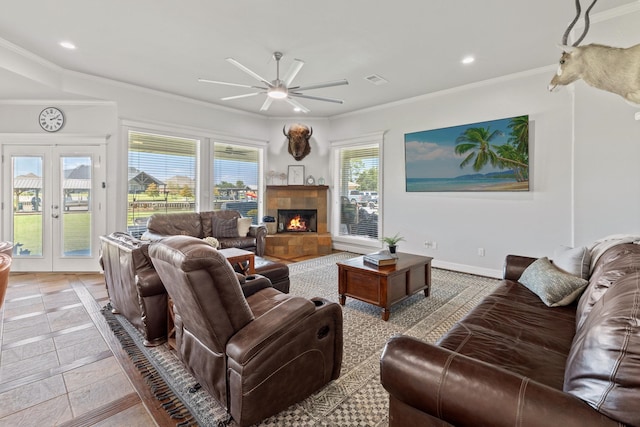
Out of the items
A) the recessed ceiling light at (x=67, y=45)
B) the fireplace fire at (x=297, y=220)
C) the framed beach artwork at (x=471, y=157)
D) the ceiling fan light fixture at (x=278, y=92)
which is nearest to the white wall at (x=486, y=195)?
the framed beach artwork at (x=471, y=157)

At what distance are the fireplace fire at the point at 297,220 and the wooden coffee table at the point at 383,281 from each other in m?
3.40

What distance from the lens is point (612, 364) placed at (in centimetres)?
92

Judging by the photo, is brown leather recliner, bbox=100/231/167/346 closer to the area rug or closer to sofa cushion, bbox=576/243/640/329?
the area rug

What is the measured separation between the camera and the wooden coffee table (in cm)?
302

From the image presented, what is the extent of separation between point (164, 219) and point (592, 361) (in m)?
5.33

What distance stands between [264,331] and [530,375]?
4.19ft

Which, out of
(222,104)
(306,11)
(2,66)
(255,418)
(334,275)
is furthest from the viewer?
(222,104)

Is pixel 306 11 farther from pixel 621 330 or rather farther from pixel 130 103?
pixel 130 103

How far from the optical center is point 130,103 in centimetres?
484

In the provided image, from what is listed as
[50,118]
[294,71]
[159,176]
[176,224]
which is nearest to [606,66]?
[294,71]

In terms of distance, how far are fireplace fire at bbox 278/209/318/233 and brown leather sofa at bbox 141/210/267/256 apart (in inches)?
48.0

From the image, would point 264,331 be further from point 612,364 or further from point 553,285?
point 553,285

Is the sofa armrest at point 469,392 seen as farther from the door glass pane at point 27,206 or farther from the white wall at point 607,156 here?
the door glass pane at point 27,206

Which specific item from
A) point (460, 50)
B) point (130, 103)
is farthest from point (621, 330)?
point (130, 103)
